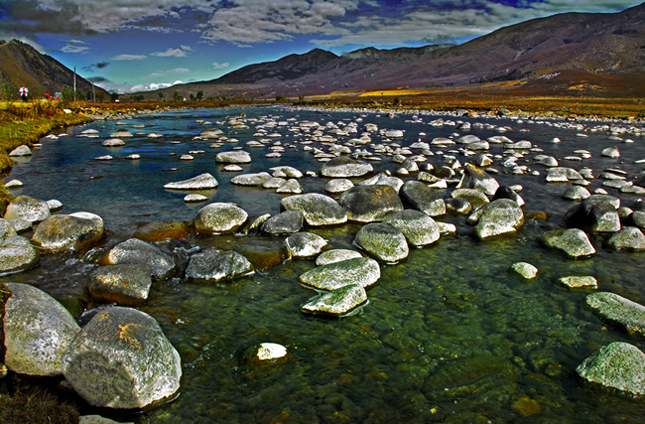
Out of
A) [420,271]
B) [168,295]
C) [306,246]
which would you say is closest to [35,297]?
[168,295]

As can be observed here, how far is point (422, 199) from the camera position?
13211 mm

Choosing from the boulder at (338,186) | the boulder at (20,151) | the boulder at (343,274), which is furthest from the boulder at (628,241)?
Result: the boulder at (20,151)

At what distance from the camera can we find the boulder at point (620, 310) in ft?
21.9

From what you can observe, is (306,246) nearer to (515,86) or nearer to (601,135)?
(601,135)

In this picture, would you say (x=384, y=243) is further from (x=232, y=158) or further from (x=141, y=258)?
(x=232, y=158)

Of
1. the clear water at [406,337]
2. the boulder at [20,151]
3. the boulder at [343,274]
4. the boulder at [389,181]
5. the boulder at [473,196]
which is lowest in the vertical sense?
the clear water at [406,337]

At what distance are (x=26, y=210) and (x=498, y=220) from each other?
1422 centimetres

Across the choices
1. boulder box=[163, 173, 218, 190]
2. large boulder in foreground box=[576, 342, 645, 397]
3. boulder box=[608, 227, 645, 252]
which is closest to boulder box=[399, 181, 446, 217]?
boulder box=[608, 227, 645, 252]

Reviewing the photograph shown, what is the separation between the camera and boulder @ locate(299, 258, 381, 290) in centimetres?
805

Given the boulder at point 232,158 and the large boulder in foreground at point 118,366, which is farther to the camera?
the boulder at point 232,158

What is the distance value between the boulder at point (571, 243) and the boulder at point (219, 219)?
8828mm

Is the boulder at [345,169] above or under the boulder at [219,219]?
above

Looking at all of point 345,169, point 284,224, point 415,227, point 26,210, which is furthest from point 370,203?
point 26,210

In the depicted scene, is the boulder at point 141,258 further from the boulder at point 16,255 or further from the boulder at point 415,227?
the boulder at point 415,227
